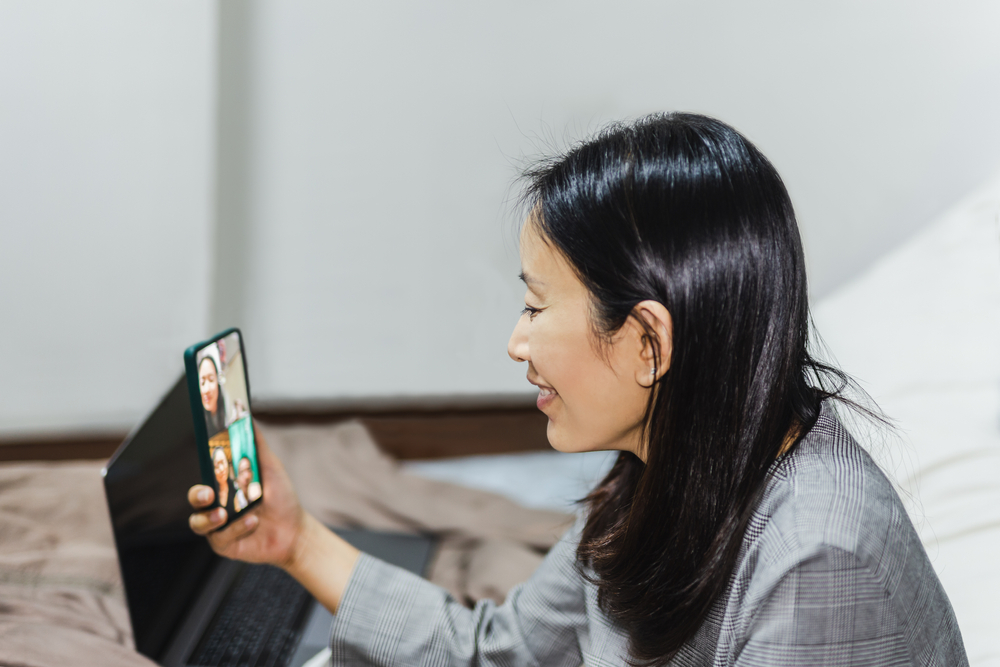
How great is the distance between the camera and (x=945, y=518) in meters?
0.90

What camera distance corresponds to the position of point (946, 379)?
109 cm

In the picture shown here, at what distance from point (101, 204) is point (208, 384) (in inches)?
35.9

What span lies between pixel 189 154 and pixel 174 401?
75 centimetres

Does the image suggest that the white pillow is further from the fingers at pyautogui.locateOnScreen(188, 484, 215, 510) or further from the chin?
the fingers at pyautogui.locateOnScreen(188, 484, 215, 510)

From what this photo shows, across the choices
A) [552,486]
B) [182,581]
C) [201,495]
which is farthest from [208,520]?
[552,486]

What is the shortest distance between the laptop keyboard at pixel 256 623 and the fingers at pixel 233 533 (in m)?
0.23

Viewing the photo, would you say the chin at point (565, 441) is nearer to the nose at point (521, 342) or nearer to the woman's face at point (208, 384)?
the nose at point (521, 342)

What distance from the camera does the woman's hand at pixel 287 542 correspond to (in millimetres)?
804

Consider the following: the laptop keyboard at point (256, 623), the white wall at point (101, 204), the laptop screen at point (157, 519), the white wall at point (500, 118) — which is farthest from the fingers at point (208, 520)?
the white wall at point (500, 118)

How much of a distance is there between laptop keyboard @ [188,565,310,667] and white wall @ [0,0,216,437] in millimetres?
650

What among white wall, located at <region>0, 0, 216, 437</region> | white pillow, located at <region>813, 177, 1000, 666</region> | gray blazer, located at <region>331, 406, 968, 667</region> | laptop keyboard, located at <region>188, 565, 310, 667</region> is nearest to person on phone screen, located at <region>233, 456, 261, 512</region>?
laptop keyboard, located at <region>188, 565, 310, 667</region>

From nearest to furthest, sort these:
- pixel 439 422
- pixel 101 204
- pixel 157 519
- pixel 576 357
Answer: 1. pixel 576 357
2. pixel 157 519
3. pixel 101 204
4. pixel 439 422

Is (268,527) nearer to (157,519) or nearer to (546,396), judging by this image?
(157,519)

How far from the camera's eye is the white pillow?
2.72 feet
